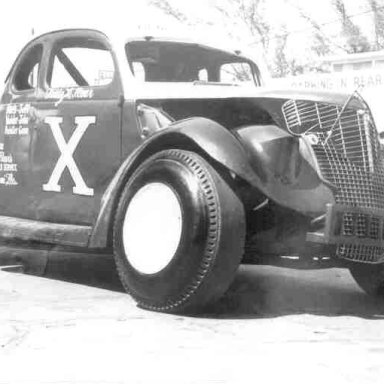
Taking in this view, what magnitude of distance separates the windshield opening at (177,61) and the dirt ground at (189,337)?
61.9 inches

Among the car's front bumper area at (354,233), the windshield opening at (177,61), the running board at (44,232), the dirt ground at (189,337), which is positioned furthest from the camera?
the windshield opening at (177,61)

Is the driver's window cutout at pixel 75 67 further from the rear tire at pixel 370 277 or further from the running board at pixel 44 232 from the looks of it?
the rear tire at pixel 370 277

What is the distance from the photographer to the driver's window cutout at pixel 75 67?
6.45 m

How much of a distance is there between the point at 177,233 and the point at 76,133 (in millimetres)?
1452

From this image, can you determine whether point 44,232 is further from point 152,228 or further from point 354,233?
point 354,233

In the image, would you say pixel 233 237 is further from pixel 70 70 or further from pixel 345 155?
pixel 70 70

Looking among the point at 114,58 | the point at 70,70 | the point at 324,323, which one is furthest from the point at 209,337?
the point at 70,70

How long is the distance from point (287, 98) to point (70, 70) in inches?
90.3

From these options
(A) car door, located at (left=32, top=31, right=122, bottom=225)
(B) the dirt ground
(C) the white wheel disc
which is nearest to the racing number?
(A) car door, located at (left=32, top=31, right=122, bottom=225)

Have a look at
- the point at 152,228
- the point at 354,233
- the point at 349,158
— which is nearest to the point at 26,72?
the point at 152,228

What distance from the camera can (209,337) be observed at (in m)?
4.45

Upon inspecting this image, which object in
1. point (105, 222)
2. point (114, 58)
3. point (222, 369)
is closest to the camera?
point (222, 369)

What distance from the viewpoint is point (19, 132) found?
6523 millimetres

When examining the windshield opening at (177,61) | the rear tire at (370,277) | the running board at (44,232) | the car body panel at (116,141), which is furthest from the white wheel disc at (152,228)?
the rear tire at (370,277)
